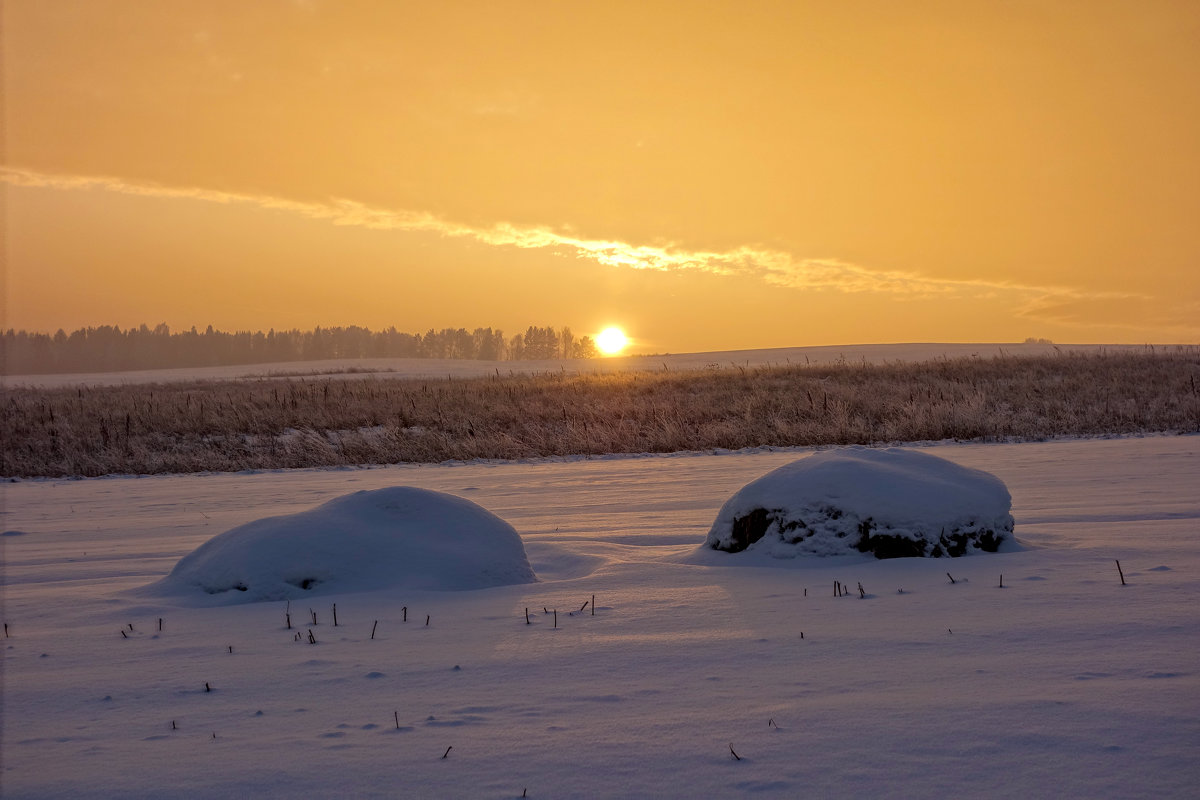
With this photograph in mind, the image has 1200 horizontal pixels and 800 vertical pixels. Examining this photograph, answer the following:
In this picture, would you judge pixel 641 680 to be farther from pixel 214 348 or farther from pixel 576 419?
pixel 214 348

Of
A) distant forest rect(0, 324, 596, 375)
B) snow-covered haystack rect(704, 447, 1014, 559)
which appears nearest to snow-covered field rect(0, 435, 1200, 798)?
snow-covered haystack rect(704, 447, 1014, 559)

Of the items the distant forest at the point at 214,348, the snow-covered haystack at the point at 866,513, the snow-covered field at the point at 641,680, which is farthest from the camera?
the distant forest at the point at 214,348

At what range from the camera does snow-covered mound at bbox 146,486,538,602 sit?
4242 mm

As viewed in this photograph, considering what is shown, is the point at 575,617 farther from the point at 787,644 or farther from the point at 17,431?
the point at 17,431

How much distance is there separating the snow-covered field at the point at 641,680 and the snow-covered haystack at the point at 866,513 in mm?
153

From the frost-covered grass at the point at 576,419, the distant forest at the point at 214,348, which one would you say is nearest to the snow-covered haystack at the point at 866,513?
the frost-covered grass at the point at 576,419

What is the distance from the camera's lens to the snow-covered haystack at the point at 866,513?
15.3 ft

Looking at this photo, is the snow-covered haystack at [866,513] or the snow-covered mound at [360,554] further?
the snow-covered haystack at [866,513]

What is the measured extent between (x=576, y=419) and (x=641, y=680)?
12.1m

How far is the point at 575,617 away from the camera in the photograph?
355 cm

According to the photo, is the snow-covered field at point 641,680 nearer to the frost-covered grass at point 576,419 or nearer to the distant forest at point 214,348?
the frost-covered grass at point 576,419

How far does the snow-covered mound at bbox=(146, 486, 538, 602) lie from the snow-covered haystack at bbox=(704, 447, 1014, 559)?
1424 mm

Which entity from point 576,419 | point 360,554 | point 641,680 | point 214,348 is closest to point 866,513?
point 641,680

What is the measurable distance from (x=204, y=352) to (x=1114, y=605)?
403 ft
